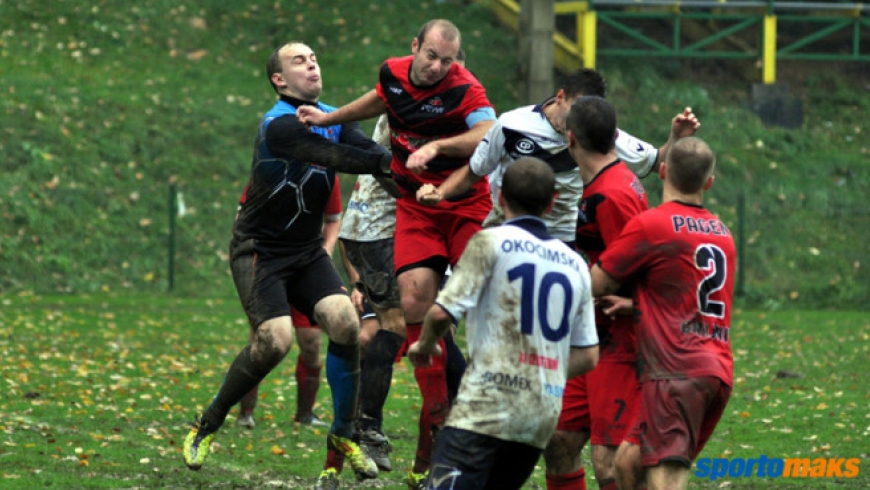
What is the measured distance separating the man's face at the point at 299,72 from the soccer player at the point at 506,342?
3126 mm

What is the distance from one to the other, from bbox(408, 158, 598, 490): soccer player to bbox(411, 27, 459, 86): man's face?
2209 mm

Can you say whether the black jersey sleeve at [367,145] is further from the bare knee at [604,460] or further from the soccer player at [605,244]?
the bare knee at [604,460]

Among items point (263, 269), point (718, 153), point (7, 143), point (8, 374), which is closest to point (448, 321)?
point (263, 269)

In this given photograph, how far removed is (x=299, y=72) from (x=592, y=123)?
2.50 metres

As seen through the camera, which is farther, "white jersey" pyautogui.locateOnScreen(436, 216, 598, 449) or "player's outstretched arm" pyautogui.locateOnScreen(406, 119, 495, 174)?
"player's outstretched arm" pyautogui.locateOnScreen(406, 119, 495, 174)

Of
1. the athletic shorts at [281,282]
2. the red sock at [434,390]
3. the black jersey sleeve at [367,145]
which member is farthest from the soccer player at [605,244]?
the athletic shorts at [281,282]

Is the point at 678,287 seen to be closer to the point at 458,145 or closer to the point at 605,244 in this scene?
the point at 605,244

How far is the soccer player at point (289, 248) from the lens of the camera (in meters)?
7.89

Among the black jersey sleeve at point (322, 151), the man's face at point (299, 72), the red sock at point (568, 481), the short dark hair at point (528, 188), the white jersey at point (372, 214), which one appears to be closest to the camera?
the short dark hair at point (528, 188)

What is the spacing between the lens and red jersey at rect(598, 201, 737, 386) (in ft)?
19.3

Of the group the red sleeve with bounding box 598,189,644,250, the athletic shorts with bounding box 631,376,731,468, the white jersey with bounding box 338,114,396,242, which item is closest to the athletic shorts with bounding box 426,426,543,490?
the athletic shorts with bounding box 631,376,731,468

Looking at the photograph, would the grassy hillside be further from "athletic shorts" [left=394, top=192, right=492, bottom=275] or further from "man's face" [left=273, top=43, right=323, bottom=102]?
"athletic shorts" [left=394, top=192, right=492, bottom=275]

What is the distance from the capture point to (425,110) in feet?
25.1

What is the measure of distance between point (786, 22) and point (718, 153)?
5.04 meters
